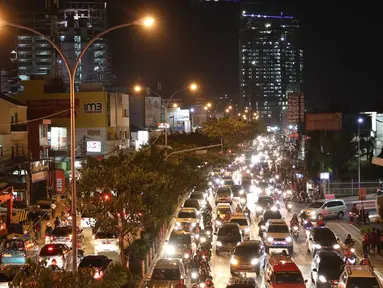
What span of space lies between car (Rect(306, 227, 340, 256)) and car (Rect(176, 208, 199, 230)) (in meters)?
7.32

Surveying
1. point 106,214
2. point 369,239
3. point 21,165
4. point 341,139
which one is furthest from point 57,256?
point 341,139

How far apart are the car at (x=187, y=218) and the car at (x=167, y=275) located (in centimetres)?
1196

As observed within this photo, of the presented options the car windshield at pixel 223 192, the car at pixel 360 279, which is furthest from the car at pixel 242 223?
the car at pixel 360 279

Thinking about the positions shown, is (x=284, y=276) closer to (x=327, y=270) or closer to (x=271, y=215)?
(x=327, y=270)

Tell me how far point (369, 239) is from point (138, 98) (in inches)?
2288

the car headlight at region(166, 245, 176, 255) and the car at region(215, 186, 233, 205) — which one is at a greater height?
the car at region(215, 186, 233, 205)

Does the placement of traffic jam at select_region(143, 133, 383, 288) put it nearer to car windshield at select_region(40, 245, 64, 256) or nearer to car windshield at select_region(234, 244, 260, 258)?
car windshield at select_region(234, 244, 260, 258)

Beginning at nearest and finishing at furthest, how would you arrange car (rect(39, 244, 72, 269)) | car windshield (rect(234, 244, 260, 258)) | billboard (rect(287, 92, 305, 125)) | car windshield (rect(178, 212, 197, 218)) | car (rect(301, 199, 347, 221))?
car windshield (rect(234, 244, 260, 258)), car (rect(39, 244, 72, 269)), car windshield (rect(178, 212, 197, 218)), car (rect(301, 199, 347, 221)), billboard (rect(287, 92, 305, 125))

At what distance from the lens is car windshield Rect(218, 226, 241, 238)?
29484mm

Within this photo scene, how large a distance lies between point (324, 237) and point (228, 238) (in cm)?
461

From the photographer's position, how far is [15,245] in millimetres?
26172

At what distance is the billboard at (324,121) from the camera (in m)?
59.1

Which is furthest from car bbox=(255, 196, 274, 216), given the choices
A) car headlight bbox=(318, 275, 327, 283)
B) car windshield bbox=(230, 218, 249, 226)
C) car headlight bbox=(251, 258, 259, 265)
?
car headlight bbox=(318, 275, 327, 283)

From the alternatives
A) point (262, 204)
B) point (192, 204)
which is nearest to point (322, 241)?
point (192, 204)
